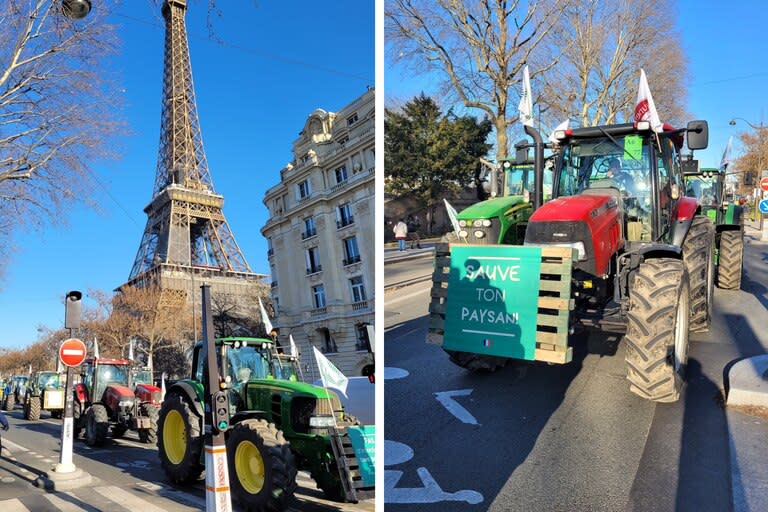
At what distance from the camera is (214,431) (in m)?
4.05

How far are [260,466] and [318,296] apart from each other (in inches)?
154

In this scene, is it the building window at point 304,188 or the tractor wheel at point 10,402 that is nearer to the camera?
the building window at point 304,188

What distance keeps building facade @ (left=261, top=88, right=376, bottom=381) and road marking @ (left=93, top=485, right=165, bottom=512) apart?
2.43 meters

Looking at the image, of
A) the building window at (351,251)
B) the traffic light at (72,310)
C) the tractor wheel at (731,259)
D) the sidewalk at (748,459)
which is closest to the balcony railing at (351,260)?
the building window at (351,251)

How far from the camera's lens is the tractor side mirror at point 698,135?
16.5 ft

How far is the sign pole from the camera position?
404 centimetres

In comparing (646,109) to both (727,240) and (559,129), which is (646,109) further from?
(727,240)

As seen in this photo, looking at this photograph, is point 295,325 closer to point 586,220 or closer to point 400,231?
point 400,231

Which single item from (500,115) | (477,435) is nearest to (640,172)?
(477,435)

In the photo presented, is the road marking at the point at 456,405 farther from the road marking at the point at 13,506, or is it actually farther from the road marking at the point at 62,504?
the road marking at the point at 13,506

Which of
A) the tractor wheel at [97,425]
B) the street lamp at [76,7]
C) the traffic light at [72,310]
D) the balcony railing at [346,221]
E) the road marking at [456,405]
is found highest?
the street lamp at [76,7]

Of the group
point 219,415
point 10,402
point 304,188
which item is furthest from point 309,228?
point 10,402

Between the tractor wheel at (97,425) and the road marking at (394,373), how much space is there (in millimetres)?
8082

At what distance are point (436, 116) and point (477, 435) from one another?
18339mm
